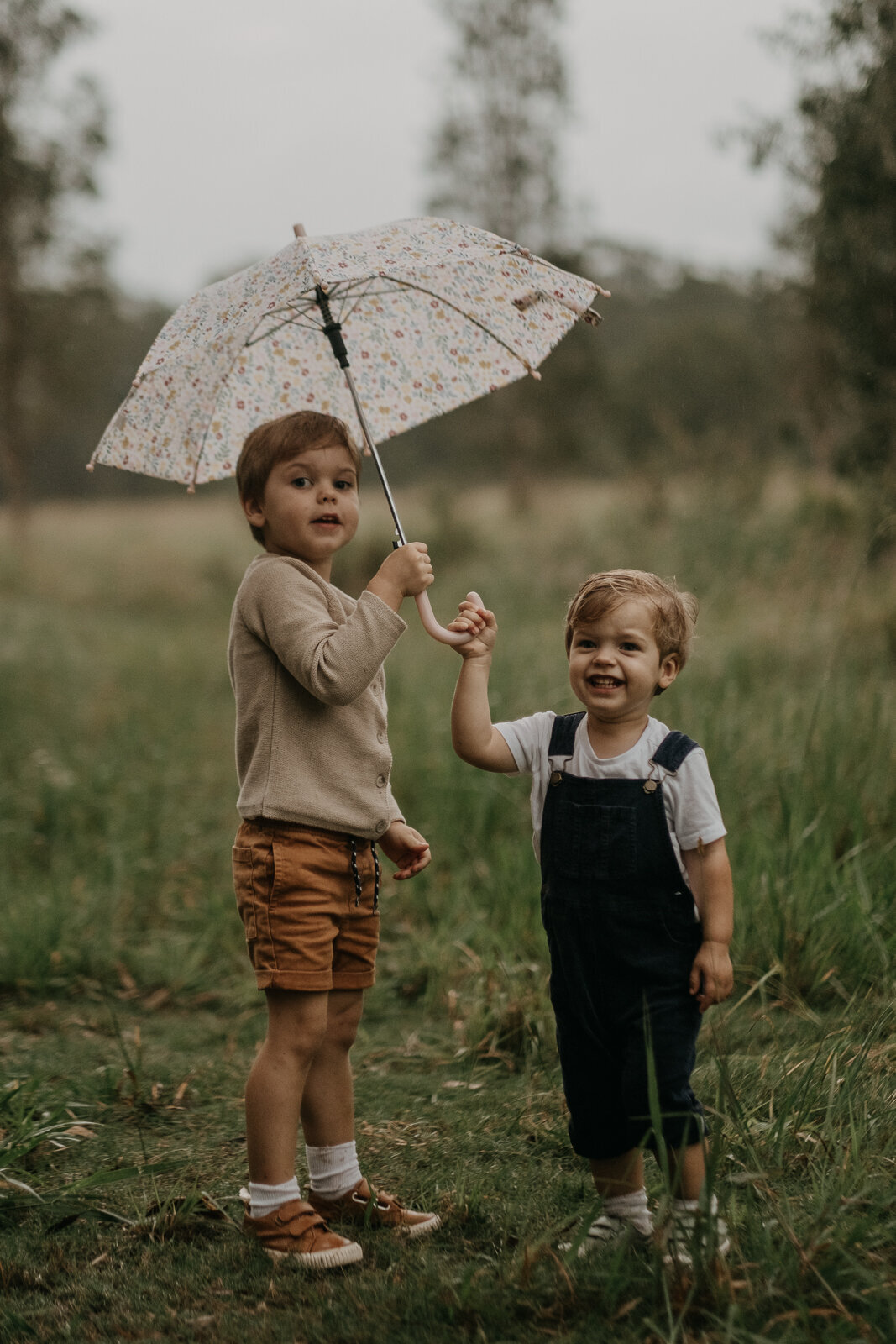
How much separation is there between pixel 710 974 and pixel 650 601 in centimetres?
70

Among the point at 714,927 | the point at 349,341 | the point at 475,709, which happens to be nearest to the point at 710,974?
the point at 714,927

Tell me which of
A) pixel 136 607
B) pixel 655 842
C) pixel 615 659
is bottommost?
pixel 655 842

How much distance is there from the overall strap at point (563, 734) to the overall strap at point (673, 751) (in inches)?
6.9

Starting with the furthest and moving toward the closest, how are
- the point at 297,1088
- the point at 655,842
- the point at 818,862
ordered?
the point at 818,862, the point at 297,1088, the point at 655,842

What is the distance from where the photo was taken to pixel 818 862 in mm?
3924

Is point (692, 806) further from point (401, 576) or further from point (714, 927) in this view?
point (401, 576)

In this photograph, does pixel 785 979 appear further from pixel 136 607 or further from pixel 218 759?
pixel 136 607

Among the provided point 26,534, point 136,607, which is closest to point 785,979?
point 136,607

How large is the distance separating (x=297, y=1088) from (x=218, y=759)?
4.77 metres

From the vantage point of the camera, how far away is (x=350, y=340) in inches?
124

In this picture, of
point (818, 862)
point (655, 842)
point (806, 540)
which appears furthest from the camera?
point (806, 540)

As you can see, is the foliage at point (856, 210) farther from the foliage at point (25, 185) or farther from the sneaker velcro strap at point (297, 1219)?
the foliage at point (25, 185)

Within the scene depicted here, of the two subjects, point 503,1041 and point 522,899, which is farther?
point 522,899

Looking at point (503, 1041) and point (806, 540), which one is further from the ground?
point (806, 540)
